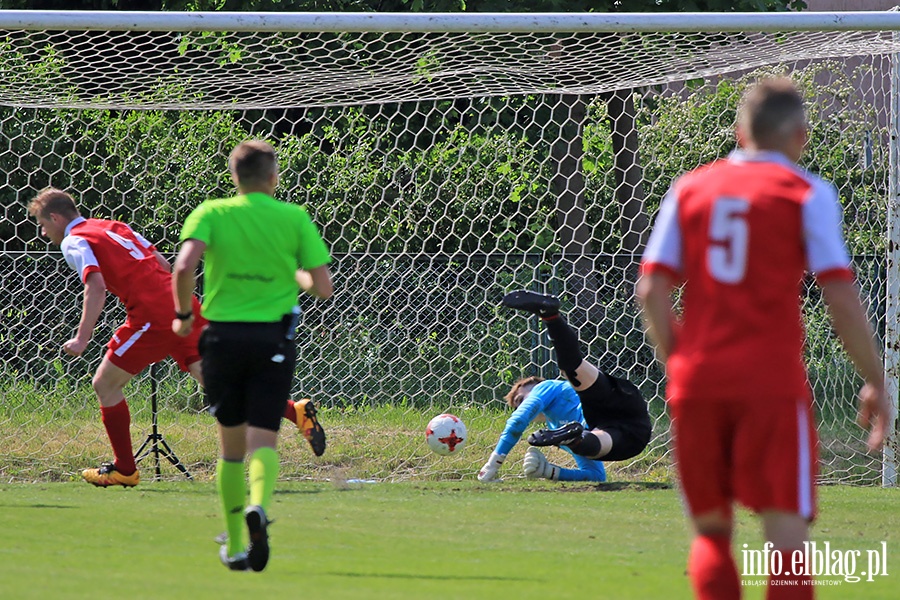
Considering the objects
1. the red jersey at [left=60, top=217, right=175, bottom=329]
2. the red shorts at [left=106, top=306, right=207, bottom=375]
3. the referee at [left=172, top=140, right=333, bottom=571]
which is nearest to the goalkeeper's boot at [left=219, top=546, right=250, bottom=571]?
the referee at [left=172, top=140, right=333, bottom=571]

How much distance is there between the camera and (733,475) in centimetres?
297

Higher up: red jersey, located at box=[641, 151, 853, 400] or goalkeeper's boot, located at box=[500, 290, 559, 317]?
red jersey, located at box=[641, 151, 853, 400]

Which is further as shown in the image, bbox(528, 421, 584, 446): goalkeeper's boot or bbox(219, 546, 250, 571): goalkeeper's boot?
bbox(528, 421, 584, 446): goalkeeper's boot

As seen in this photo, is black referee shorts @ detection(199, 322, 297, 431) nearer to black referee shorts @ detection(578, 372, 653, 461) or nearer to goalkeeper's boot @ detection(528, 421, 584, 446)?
goalkeeper's boot @ detection(528, 421, 584, 446)

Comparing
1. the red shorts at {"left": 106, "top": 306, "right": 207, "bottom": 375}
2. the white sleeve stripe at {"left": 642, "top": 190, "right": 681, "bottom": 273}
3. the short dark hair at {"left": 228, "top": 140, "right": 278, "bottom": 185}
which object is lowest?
the red shorts at {"left": 106, "top": 306, "right": 207, "bottom": 375}

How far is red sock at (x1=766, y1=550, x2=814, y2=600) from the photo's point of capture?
2822mm

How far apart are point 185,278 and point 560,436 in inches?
130

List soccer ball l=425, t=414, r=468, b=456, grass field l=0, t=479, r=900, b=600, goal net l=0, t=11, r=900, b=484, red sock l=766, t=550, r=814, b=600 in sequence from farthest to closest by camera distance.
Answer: goal net l=0, t=11, r=900, b=484
soccer ball l=425, t=414, r=468, b=456
grass field l=0, t=479, r=900, b=600
red sock l=766, t=550, r=814, b=600

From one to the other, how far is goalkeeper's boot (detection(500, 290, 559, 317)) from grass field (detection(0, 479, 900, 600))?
110 centimetres

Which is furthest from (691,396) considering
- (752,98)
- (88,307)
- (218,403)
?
(88,307)

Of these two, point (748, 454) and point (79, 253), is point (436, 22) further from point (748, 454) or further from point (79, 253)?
point (748, 454)

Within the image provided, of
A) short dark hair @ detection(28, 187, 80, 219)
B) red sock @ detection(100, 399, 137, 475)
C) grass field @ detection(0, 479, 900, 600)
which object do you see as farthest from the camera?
red sock @ detection(100, 399, 137, 475)

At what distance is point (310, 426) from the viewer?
668 cm

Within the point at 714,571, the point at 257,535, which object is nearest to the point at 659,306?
the point at 714,571
